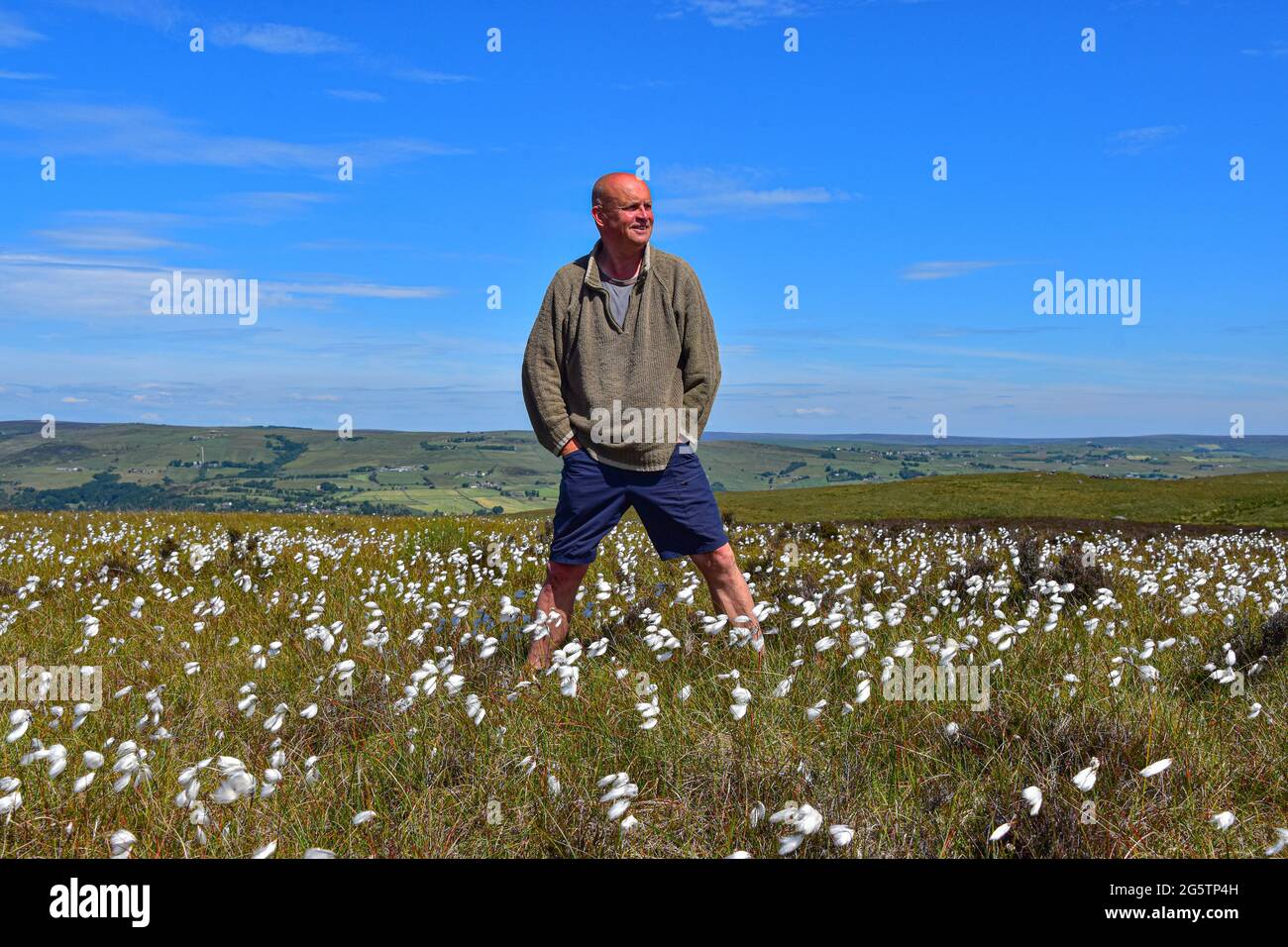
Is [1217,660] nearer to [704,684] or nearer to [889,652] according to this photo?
[889,652]

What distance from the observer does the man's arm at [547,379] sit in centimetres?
626

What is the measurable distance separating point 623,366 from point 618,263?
765mm

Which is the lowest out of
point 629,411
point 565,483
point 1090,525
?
point 1090,525

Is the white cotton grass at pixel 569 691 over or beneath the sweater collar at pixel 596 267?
beneath

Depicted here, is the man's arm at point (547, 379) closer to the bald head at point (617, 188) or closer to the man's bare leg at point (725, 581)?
the bald head at point (617, 188)

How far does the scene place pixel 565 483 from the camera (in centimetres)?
635

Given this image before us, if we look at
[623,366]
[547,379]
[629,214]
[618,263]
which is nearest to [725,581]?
[623,366]

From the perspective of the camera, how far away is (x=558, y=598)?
6707 millimetres

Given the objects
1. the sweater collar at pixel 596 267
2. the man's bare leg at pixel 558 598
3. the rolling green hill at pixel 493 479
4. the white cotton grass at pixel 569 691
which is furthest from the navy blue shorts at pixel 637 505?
the rolling green hill at pixel 493 479

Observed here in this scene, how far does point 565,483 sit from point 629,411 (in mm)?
704

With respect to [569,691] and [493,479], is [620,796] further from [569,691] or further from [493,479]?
[493,479]

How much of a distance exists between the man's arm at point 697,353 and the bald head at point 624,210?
512 mm
